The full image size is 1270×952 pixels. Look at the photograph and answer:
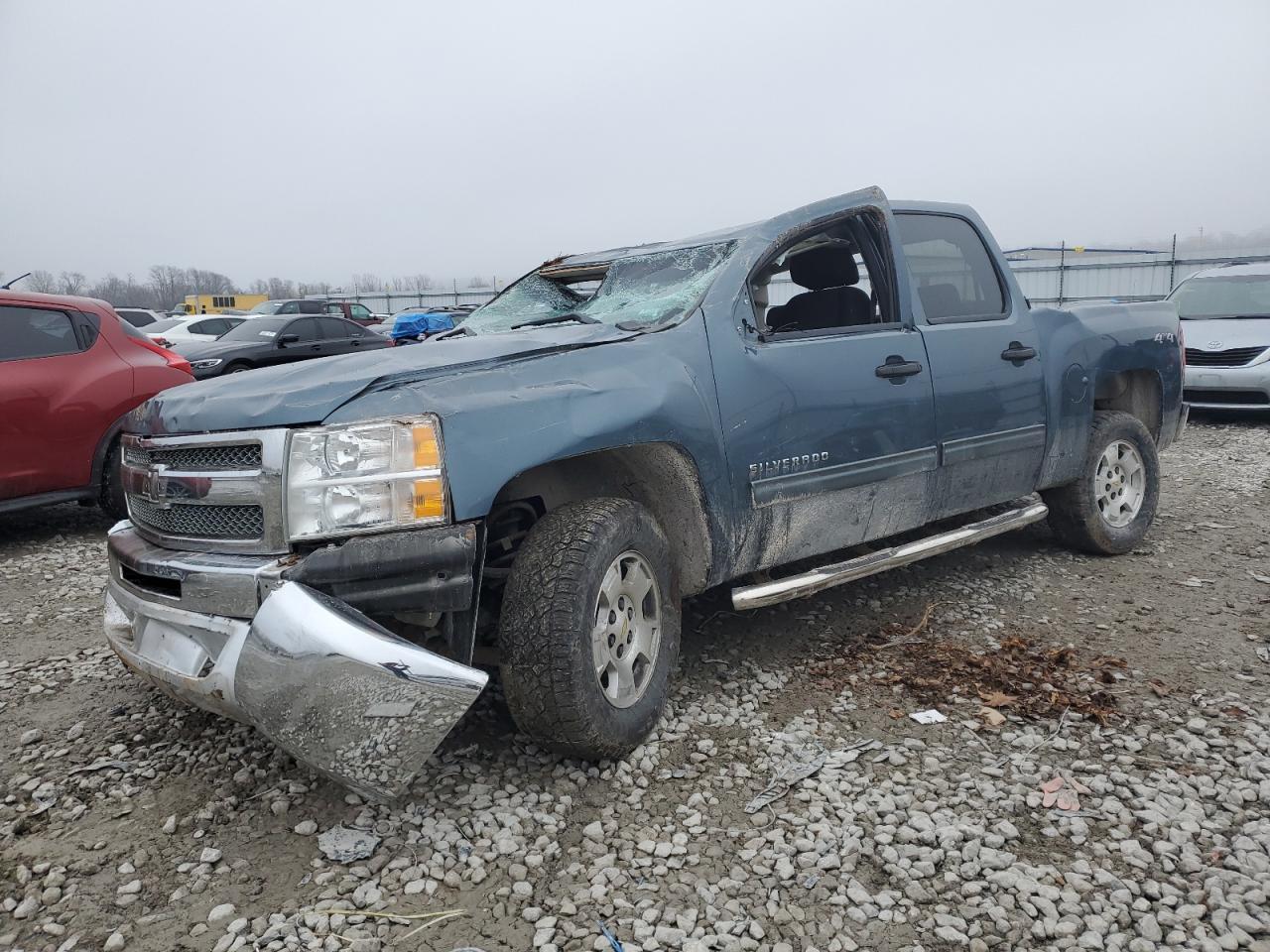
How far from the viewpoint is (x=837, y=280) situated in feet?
13.3

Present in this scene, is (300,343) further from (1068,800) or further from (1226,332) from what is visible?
(1068,800)

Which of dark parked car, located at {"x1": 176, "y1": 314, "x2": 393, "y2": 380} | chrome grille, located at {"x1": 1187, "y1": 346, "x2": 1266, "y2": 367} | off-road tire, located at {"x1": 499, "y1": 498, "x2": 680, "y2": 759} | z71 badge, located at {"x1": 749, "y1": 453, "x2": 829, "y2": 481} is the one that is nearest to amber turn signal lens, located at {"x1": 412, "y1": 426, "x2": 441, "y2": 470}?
off-road tire, located at {"x1": 499, "y1": 498, "x2": 680, "y2": 759}

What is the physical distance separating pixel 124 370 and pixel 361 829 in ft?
15.6

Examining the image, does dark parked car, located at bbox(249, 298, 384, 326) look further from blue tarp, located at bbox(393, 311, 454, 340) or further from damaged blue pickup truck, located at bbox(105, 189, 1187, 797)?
damaged blue pickup truck, located at bbox(105, 189, 1187, 797)

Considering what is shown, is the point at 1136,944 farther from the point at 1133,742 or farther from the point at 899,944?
the point at 1133,742

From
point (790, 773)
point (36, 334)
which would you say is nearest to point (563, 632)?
point (790, 773)

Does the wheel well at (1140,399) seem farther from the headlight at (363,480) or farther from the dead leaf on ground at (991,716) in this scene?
the headlight at (363,480)

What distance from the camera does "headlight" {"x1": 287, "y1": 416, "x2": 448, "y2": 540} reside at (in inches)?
92.4

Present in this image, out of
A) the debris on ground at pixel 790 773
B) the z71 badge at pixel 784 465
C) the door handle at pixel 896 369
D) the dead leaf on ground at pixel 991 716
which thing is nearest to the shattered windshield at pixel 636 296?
the z71 badge at pixel 784 465

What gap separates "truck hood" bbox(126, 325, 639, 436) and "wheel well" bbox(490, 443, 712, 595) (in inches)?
15.4

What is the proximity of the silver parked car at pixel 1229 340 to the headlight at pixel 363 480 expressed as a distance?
9.75 meters

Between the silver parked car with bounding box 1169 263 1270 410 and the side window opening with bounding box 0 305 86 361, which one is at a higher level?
the side window opening with bounding box 0 305 86 361

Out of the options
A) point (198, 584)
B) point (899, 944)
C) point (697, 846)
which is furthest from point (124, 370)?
point (899, 944)

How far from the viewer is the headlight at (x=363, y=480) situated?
2348 mm
